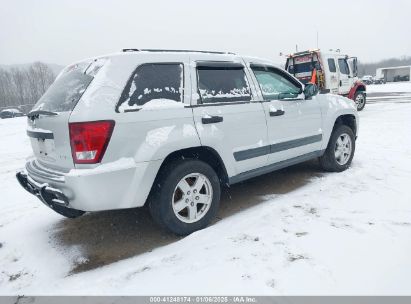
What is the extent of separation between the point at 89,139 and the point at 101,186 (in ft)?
1.36

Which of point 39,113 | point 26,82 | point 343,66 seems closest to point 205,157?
point 39,113

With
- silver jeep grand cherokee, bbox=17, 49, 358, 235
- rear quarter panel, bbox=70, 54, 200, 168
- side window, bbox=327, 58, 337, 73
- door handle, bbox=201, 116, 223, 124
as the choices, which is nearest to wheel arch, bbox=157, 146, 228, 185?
silver jeep grand cherokee, bbox=17, 49, 358, 235

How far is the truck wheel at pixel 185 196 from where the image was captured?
3.18 metres

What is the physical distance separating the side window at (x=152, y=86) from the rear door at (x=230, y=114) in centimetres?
21

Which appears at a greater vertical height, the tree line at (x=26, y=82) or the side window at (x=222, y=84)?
the tree line at (x=26, y=82)

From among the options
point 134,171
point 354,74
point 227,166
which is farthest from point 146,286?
point 354,74

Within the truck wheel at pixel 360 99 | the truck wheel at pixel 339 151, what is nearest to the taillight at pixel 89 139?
the truck wheel at pixel 339 151

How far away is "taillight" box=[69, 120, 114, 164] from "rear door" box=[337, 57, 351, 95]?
42.2 ft

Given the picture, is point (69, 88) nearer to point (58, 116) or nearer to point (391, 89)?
point (58, 116)

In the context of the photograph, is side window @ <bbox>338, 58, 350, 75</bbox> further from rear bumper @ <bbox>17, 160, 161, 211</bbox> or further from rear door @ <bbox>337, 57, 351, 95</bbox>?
rear bumper @ <bbox>17, 160, 161, 211</bbox>

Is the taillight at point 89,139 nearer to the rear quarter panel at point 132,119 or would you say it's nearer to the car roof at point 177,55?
the rear quarter panel at point 132,119

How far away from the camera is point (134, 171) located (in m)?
2.94

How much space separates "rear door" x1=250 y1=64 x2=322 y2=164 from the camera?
406 centimetres

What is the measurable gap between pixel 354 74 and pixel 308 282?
45.8 ft
